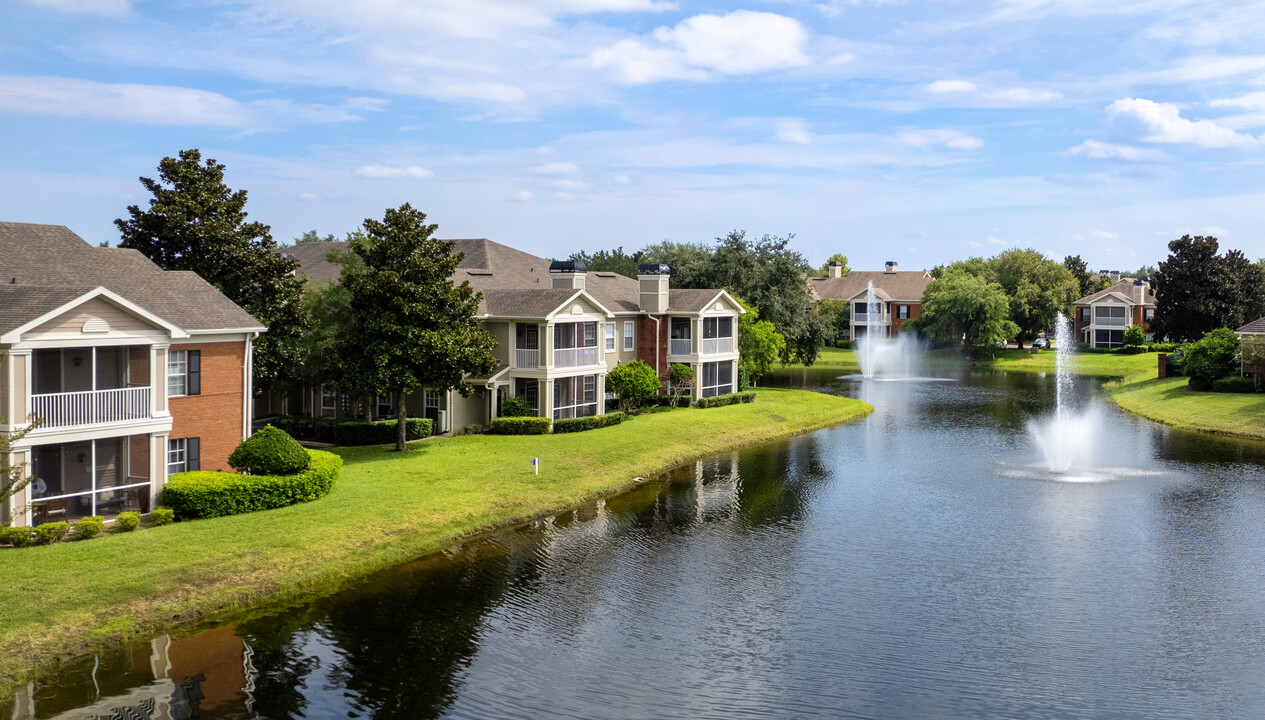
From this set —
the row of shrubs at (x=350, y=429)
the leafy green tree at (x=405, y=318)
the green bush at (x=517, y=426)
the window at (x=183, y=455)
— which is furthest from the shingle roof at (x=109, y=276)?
the green bush at (x=517, y=426)

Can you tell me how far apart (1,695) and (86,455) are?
12.0 m

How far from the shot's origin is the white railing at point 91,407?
1041 inches

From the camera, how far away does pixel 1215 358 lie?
65562mm

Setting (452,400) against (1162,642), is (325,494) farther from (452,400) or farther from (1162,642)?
(1162,642)

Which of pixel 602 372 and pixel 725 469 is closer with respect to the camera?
pixel 725 469

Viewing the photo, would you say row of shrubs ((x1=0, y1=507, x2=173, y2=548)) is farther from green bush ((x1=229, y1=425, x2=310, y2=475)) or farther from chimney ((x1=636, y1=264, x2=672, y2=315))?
chimney ((x1=636, y1=264, x2=672, y2=315))

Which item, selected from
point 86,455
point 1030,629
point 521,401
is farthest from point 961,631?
point 521,401

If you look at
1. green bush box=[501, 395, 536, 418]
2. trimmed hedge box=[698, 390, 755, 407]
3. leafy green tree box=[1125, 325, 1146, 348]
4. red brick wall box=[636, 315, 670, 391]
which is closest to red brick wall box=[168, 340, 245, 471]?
green bush box=[501, 395, 536, 418]

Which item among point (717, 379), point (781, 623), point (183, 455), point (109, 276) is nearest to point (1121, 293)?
point (717, 379)

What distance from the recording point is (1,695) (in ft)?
60.8

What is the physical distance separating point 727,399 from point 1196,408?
94.5 ft

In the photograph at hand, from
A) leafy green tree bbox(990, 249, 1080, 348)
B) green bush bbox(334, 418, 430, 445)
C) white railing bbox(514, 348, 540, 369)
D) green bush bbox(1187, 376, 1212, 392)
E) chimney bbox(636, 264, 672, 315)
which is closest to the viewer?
green bush bbox(334, 418, 430, 445)

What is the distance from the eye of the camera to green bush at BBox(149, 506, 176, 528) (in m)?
27.4

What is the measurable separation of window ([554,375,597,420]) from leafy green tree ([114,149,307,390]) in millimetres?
12599
